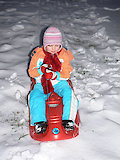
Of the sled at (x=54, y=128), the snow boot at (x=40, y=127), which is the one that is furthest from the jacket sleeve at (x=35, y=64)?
the snow boot at (x=40, y=127)

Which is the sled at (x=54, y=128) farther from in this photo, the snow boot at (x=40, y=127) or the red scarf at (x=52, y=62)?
the red scarf at (x=52, y=62)

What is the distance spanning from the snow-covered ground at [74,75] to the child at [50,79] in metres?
0.25

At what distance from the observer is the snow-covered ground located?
243 cm

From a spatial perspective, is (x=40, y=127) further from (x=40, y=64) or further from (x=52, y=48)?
(x=52, y=48)

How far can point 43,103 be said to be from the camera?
2670mm

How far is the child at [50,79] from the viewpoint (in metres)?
2.58

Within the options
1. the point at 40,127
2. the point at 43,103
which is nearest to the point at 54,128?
the point at 40,127

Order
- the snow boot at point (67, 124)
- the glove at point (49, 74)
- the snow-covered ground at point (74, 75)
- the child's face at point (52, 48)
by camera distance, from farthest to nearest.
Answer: the child's face at point (52, 48), the glove at point (49, 74), the snow boot at point (67, 124), the snow-covered ground at point (74, 75)

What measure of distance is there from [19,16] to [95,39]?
7.64ft

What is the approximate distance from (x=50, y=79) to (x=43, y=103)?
41cm

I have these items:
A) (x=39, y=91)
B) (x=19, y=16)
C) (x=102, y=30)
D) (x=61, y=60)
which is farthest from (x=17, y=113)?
(x=19, y=16)

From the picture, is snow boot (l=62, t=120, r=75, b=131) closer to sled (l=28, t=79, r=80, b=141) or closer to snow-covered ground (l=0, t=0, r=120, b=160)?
sled (l=28, t=79, r=80, b=141)

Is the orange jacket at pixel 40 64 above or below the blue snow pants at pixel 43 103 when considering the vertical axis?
above

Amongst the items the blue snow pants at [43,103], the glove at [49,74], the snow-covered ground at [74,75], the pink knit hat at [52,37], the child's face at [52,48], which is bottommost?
the snow-covered ground at [74,75]
